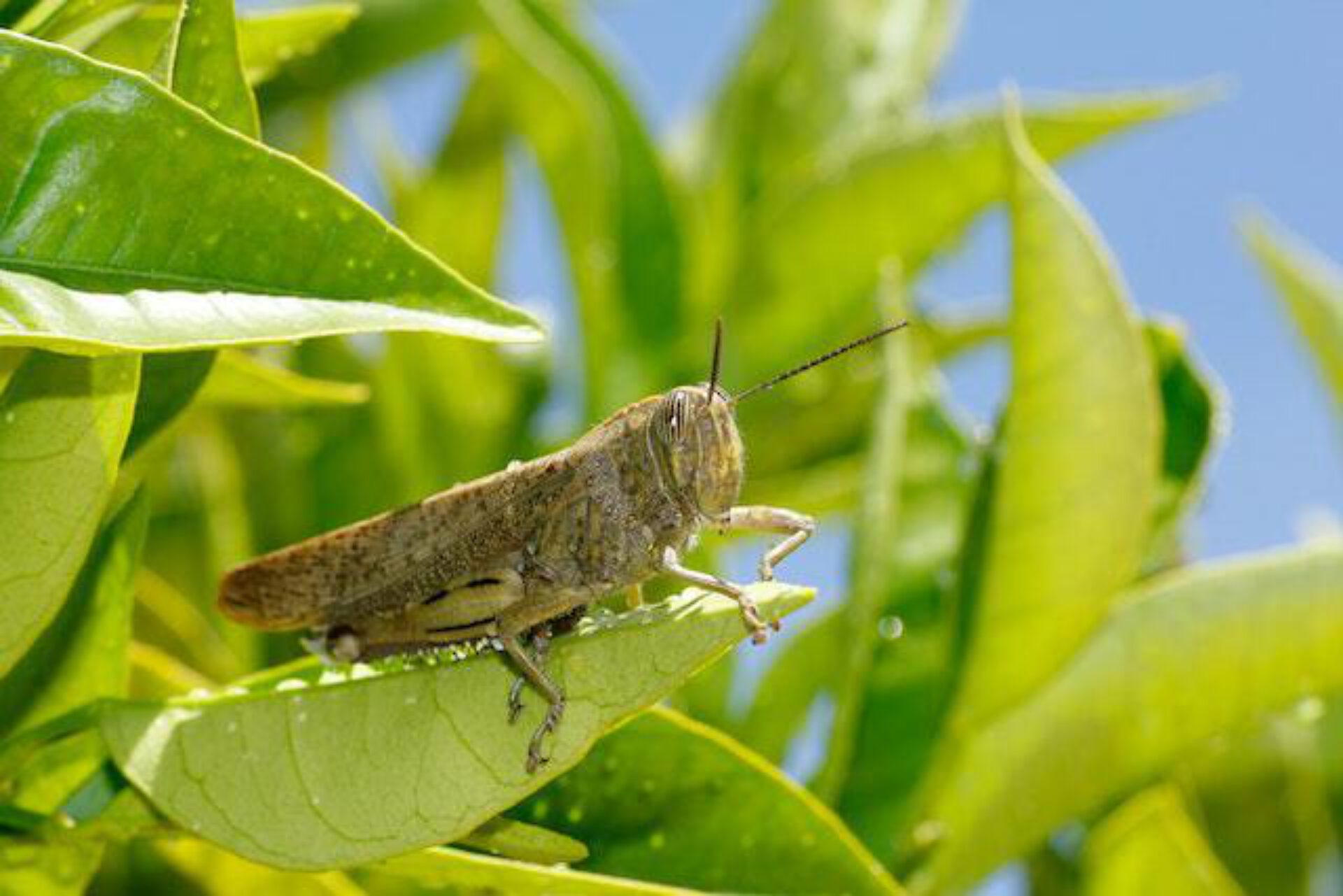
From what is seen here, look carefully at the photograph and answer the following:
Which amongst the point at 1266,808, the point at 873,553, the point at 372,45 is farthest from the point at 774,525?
the point at 372,45

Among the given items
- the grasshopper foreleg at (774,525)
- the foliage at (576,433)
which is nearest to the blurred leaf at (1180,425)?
the foliage at (576,433)

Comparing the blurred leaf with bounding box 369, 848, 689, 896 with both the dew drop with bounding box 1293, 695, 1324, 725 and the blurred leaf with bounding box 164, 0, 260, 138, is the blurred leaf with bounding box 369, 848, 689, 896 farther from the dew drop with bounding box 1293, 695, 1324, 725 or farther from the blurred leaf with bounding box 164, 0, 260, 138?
the dew drop with bounding box 1293, 695, 1324, 725

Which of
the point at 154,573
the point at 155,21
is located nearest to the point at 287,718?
the point at 155,21

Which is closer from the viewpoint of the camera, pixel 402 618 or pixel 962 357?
pixel 402 618

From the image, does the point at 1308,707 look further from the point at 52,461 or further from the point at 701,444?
the point at 52,461

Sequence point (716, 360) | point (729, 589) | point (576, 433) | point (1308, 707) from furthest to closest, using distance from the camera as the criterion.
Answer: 1. point (576, 433)
2. point (1308, 707)
3. point (716, 360)
4. point (729, 589)

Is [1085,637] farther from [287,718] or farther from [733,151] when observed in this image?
[733,151]
